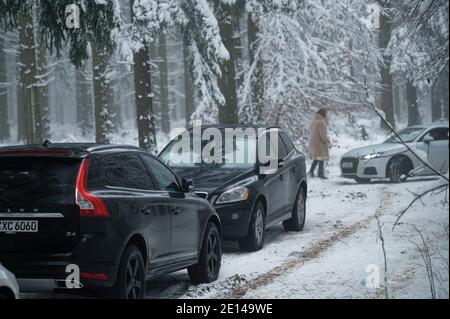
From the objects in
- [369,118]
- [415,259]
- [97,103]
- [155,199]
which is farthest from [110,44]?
[369,118]

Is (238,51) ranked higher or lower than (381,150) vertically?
higher

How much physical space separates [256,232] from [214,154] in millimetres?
1636

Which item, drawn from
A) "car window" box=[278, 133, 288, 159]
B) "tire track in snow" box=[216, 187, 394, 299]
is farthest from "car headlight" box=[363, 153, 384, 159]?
"car window" box=[278, 133, 288, 159]

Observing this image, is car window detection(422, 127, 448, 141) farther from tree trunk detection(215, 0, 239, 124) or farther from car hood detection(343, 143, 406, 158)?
tree trunk detection(215, 0, 239, 124)

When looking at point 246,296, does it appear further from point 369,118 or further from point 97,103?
point 369,118

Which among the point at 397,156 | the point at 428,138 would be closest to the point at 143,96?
the point at 397,156

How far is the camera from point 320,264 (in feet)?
30.9

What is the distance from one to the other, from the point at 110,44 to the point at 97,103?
34.0 ft

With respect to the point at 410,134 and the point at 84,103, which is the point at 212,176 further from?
the point at 84,103

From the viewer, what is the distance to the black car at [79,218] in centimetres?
628

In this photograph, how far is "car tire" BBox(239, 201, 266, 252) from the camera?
1046 cm

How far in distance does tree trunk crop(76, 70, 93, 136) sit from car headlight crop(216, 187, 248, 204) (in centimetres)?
3506

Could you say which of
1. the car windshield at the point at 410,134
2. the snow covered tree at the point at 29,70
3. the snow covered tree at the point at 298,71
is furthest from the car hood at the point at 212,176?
the snow covered tree at the point at 29,70
